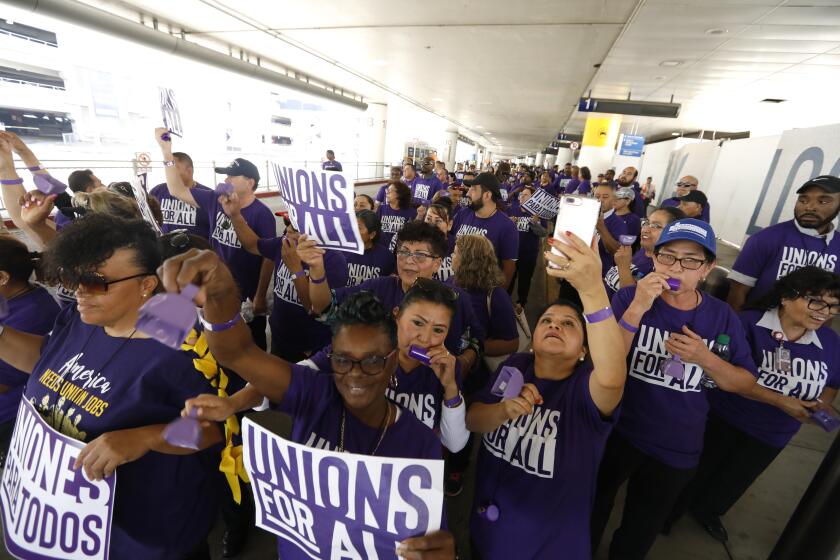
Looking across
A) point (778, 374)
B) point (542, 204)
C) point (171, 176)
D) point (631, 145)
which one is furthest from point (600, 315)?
point (631, 145)

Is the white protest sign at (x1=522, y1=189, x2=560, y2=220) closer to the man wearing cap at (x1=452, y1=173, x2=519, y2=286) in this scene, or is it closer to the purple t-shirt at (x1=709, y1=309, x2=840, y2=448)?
the man wearing cap at (x1=452, y1=173, x2=519, y2=286)

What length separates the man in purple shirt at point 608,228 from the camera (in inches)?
162

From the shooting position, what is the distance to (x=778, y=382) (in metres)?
2.14

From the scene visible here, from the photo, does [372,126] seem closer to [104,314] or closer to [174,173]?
[174,173]

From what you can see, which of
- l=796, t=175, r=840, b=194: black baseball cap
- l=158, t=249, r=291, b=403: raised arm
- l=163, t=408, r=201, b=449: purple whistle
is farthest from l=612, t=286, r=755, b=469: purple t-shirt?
l=163, t=408, r=201, b=449: purple whistle

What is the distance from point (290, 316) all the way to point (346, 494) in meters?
2.02

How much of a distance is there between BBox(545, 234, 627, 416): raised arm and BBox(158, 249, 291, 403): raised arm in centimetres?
94

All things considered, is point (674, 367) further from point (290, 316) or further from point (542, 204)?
point (542, 204)

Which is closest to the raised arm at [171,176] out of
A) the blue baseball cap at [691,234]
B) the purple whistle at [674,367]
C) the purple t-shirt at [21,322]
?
the purple t-shirt at [21,322]

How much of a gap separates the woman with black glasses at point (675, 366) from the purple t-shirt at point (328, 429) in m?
1.13

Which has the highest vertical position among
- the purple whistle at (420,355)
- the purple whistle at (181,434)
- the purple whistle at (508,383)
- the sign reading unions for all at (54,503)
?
the purple whistle at (181,434)

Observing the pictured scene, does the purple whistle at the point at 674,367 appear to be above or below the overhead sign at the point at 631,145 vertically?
below

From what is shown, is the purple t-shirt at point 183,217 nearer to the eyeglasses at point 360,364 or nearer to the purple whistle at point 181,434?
the eyeglasses at point 360,364

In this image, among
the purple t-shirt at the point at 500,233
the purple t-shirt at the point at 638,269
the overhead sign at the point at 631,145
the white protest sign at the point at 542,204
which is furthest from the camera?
the overhead sign at the point at 631,145
